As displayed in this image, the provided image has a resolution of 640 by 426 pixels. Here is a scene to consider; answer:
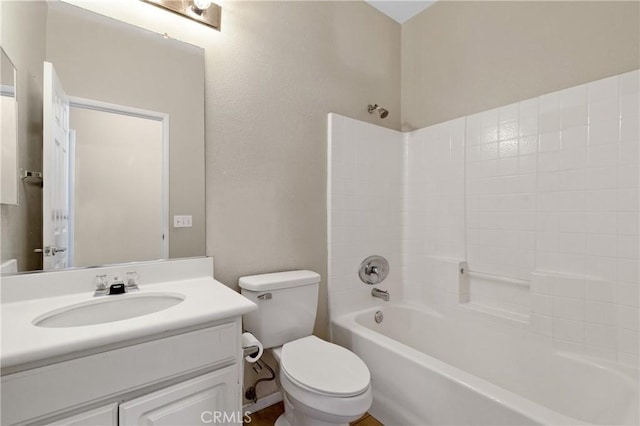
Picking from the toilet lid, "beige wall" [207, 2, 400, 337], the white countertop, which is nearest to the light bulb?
"beige wall" [207, 2, 400, 337]

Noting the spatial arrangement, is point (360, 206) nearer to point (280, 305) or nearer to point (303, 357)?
point (280, 305)

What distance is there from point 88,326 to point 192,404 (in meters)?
0.40

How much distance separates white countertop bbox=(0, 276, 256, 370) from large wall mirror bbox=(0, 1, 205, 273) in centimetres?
17

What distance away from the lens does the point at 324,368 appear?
52.7 inches

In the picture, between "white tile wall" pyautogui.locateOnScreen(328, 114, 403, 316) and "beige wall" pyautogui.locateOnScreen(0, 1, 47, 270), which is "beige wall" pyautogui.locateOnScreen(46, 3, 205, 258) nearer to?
"beige wall" pyautogui.locateOnScreen(0, 1, 47, 270)

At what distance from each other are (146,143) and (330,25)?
56.4 inches

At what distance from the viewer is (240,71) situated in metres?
1.63

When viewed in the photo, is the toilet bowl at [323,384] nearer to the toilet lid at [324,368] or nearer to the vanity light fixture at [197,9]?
the toilet lid at [324,368]

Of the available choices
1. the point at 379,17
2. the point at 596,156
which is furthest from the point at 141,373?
the point at 379,17

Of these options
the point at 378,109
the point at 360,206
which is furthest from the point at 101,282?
the point at 378,109

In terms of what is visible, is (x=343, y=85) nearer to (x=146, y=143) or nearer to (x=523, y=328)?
(x=146, y=143)

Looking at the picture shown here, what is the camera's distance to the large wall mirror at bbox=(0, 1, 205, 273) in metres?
1.12

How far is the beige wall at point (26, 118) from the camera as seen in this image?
3.51ft

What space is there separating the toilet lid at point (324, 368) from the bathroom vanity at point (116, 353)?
0.31 m
